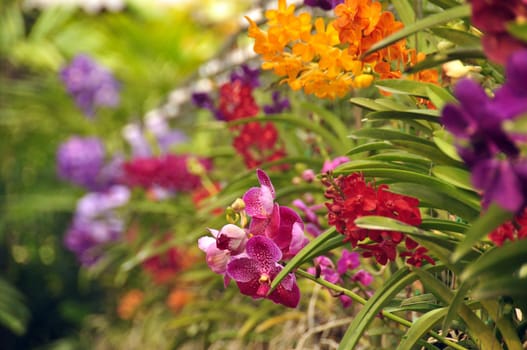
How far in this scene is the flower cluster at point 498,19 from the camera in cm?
62

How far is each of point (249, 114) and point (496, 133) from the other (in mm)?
1272

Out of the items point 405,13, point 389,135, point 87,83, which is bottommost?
point 87,83

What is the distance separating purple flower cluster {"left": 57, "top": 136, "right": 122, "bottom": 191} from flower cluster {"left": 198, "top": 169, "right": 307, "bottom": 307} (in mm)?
2808

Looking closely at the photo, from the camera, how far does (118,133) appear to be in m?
4.30

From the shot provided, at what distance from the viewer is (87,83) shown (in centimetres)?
409

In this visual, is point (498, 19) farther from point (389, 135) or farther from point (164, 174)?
point (164, 174)

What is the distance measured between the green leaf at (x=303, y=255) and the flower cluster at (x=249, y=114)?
856 millimetres

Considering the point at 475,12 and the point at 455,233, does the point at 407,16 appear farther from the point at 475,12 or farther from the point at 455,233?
the point at 475,12

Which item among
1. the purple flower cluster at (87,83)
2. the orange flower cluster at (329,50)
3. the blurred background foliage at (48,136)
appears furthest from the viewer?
the purple flower cluster at (87,83)

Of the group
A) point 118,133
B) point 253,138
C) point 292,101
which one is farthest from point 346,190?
point 118,133

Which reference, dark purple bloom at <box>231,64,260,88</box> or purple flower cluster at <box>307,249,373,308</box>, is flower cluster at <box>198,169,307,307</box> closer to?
purple flower cluster at <box>307,249,373,308</box>

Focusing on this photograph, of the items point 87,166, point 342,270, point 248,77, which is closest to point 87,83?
point 87,166

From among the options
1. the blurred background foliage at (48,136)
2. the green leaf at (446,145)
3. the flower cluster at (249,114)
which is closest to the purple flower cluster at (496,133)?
the green leaf at (446,145)

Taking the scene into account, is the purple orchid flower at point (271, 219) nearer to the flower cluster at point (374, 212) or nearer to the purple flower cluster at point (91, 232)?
the flower cluster at point (374, 212)
